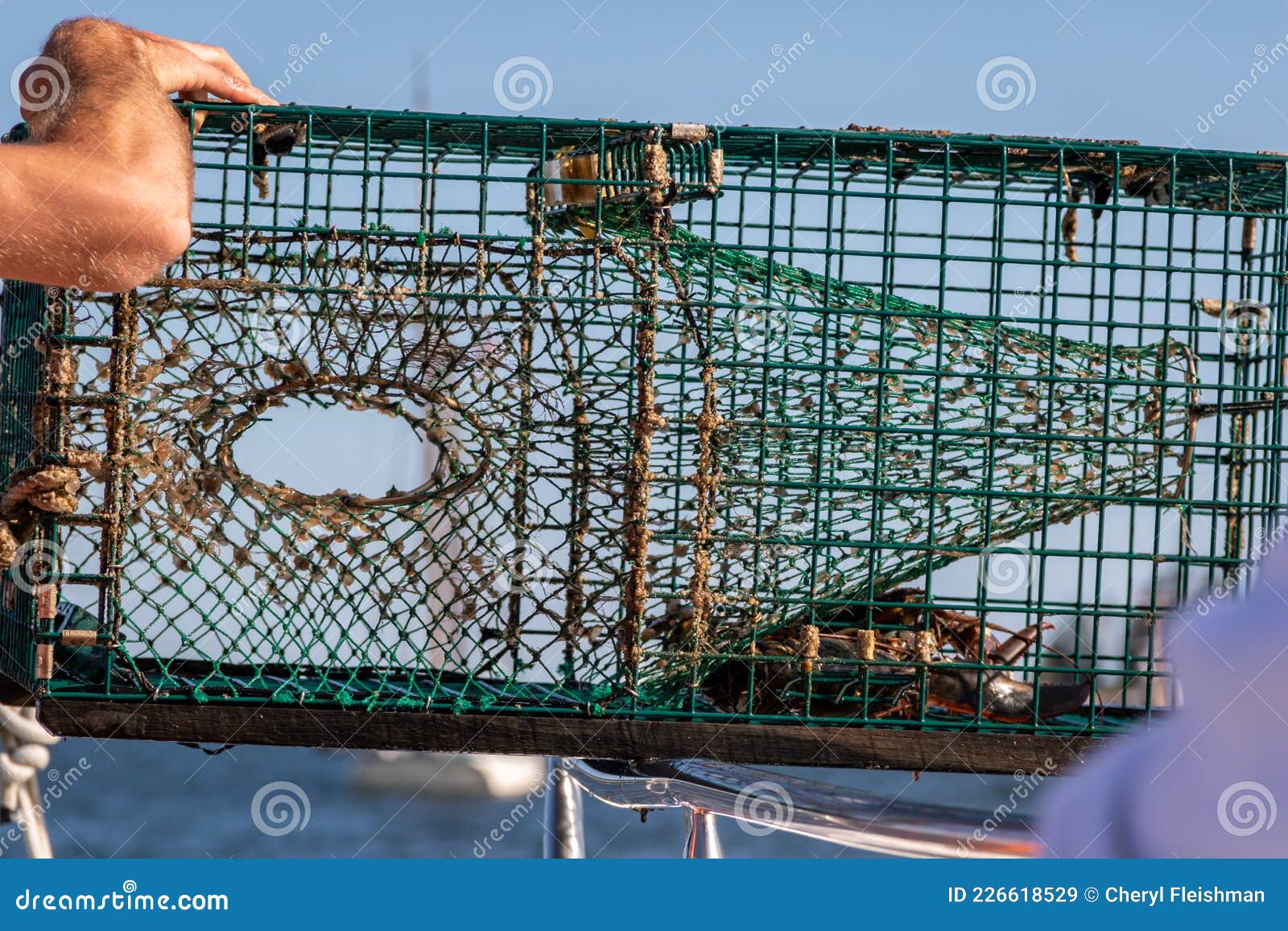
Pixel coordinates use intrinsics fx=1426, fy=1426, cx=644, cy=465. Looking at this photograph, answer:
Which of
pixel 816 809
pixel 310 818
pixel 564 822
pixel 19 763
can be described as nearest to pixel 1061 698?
pixel 816 809

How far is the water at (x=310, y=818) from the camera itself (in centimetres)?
2914

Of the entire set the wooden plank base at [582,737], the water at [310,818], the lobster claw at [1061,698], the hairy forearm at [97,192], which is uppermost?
the water at [310,818]

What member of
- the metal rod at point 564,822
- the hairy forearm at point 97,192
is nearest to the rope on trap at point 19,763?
the metal rod at point 564,822

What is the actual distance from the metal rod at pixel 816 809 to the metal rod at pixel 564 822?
2.65ft

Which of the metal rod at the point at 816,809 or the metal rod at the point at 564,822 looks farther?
the metal rod at the point at 564,822

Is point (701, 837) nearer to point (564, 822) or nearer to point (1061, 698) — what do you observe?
point (564, 822)

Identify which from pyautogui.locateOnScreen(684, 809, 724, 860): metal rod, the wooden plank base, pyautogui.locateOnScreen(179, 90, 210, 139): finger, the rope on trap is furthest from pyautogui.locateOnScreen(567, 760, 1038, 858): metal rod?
the rope on trap

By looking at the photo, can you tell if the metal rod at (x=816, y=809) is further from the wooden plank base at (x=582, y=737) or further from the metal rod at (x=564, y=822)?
the metal rod at (x=564, y=822)

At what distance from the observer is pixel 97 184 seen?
5.14 ft

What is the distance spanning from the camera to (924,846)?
2432 mm

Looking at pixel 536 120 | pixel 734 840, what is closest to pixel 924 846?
pixel 536 120

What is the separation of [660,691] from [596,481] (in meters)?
0.45

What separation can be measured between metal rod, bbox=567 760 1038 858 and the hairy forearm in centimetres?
148

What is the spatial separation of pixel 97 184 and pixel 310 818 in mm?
27003
